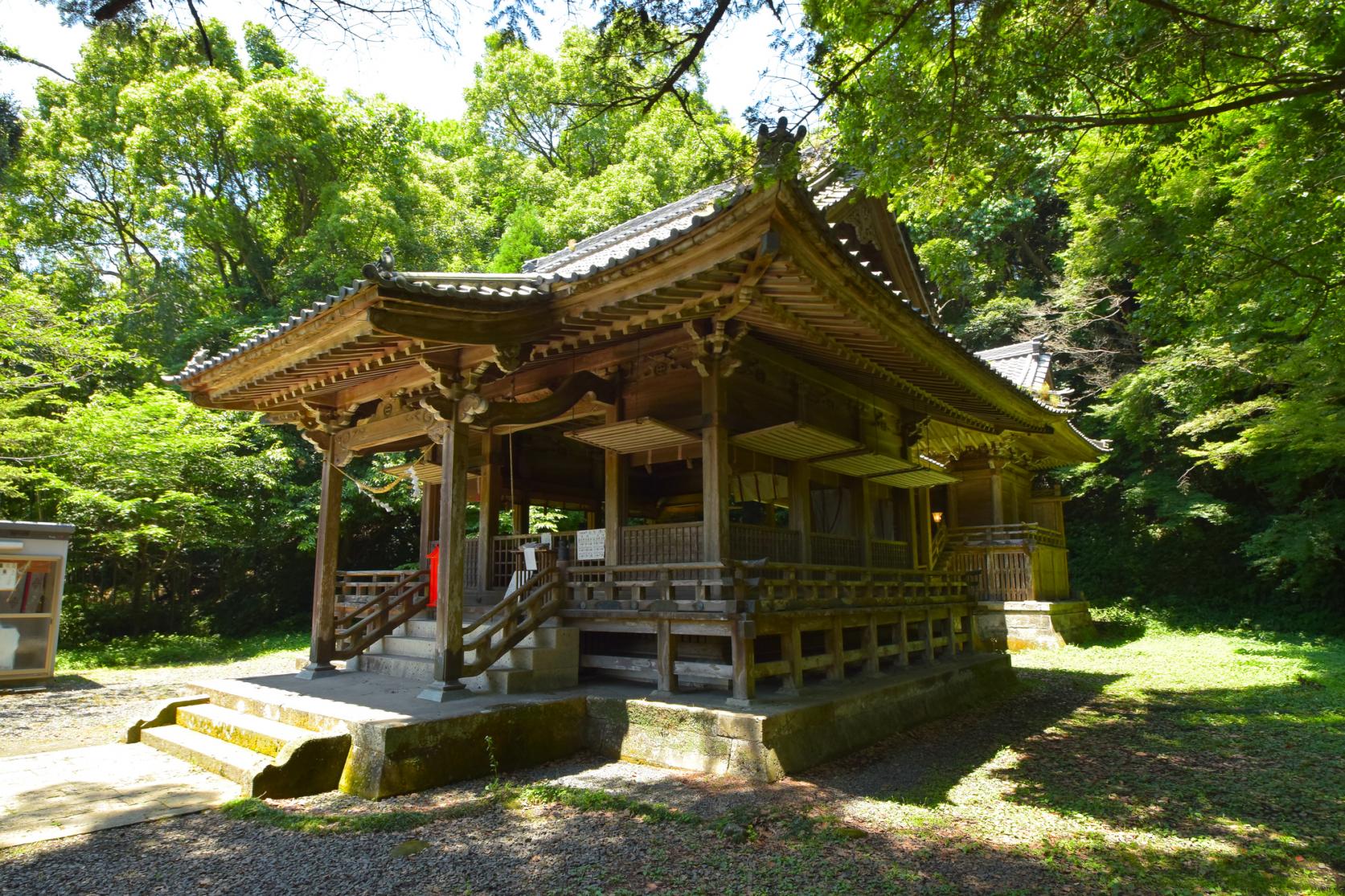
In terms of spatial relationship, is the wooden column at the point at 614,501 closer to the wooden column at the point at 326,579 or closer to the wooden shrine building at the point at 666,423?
the wooden shrine building at the point at 666,423

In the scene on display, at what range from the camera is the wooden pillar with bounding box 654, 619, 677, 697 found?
23.4 ft

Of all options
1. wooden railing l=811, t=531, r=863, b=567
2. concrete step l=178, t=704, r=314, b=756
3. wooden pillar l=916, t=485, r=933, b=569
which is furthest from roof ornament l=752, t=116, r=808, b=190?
wooden pillar l=916, t=485, r=933, b=569

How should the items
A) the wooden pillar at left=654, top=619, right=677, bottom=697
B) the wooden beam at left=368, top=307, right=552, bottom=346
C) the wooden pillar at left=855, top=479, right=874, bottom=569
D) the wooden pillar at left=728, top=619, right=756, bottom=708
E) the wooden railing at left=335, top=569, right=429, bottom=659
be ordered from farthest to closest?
the wooden pillar at left=855, top=479, right=874, bottom=569, the wooden railing at left=335, top=569, right=429, bottom=659, the wooden pillar at left=654, top=619, right=677, bottom=697, the wooden pillar at left=728, top=619, right=756, bottom=708, the wooden beam at left=368, top=307, right=552, bottom=346

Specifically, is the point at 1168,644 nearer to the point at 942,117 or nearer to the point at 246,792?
the point at 942,117

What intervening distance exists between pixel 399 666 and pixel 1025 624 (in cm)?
1323

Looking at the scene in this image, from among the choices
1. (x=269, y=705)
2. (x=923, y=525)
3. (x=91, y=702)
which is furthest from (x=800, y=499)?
(x=91, y=702)

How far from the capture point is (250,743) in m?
6.75

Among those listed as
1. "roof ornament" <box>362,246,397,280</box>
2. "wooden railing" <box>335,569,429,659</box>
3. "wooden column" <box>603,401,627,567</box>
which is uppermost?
"roof ornament" <box>362,246,397,280</box>

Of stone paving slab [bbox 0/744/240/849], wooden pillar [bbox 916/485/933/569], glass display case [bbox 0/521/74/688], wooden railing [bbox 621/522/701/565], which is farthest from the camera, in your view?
wooden pillar [bbox 916/485/933/569]

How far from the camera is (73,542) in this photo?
15.5 meters

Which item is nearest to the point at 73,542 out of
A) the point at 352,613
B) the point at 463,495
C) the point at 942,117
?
the point at 352,613

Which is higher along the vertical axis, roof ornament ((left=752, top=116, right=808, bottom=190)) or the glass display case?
roof ornament ((left=752, top=116, right=808, bottom=190))

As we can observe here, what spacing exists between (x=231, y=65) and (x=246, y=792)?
82.7ft

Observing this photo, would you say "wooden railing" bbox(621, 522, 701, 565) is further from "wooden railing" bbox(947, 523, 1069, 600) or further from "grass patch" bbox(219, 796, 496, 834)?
"wooden railing" bbox(947, 523, 1069, 600)
